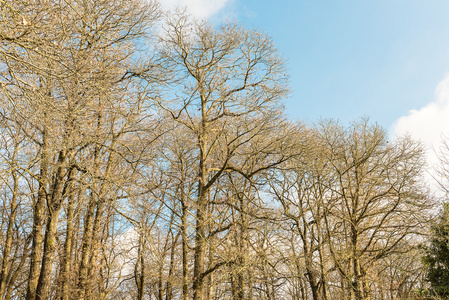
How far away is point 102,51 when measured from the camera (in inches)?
309

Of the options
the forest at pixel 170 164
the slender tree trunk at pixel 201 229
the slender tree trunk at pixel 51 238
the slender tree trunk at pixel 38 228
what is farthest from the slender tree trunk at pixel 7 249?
the slender tree trunk at pixel 201 229

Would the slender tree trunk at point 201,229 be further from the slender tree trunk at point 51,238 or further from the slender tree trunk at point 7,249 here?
the slender tree trunk at point 7,249

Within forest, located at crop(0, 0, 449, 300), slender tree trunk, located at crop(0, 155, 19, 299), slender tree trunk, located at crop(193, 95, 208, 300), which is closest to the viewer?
forest, located at crop(0, 0, 449, 300)

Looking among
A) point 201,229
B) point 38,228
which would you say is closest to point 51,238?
point 38,228

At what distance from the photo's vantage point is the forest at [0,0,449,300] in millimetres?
6230

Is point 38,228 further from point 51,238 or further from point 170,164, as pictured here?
point 170,164

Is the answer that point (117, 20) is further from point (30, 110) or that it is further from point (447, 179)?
point (447, 179)

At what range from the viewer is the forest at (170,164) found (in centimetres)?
623

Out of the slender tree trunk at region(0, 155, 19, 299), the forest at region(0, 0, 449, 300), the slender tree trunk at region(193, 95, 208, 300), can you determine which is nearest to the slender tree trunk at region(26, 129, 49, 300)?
the forest at region(0, 0, 449, 300)

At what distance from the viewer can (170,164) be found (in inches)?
545

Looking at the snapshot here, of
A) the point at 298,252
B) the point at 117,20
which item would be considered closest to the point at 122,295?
the point at 298,252

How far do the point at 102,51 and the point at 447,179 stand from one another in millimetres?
12351

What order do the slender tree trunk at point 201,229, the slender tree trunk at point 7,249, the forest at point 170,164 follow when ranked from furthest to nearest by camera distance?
1. the slender tree trunk at point 7,249
2. the slender tree trunk at point 201,229
3. the forest at point 170,164

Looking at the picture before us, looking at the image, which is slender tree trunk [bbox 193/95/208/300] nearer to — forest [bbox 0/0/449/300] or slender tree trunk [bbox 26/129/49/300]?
forest [bbox 0/0/449/300]
